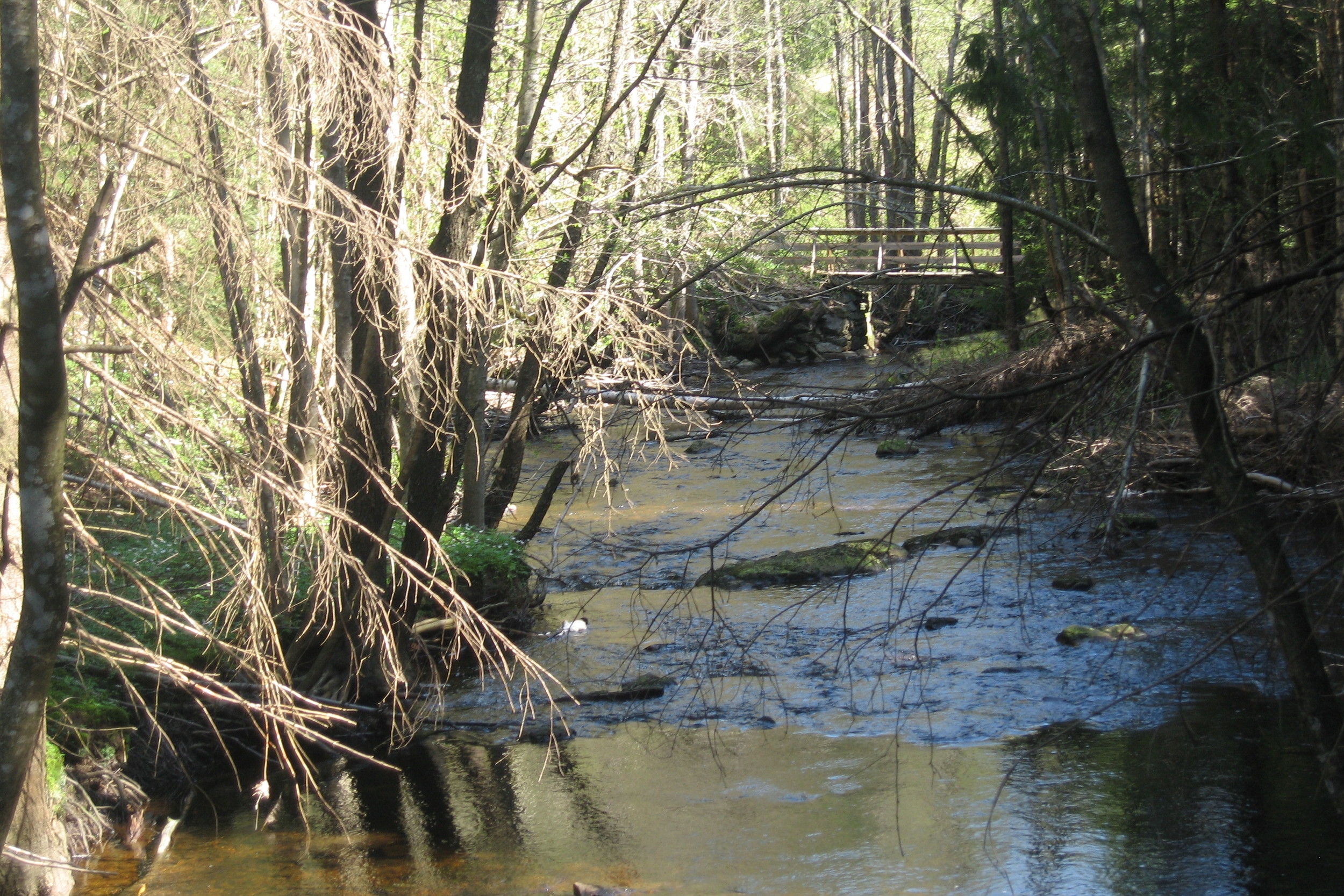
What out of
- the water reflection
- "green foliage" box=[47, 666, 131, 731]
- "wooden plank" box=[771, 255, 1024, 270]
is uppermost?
"wooden plank" box=[771, 255, 1024, 270]

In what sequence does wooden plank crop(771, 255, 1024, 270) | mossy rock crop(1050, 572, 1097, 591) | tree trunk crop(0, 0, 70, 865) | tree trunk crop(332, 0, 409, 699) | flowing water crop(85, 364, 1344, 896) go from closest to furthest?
tree trunk crop(0, 0, 70, 865)
flowing water crop(85, 364, 1344, 896)
tree trunk crop(332, 0, 409, 699)
mossy rock crop(1050, 572, 1097, 591)
wooden plank crop(771, 255, 1024, 270)

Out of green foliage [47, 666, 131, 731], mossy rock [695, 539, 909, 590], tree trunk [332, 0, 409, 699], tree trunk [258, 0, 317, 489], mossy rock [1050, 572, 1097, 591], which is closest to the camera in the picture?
tree trunk [258, 0, 317, 489]

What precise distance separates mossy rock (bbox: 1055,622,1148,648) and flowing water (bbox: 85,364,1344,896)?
96mm

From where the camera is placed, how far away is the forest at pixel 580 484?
14.6ft

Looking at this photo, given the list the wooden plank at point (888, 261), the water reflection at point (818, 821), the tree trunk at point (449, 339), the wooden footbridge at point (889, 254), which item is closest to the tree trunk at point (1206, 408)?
the water reflection at point (818, 821)

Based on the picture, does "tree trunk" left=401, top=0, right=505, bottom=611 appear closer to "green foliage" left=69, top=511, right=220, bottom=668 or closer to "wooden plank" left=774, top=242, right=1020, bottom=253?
"green foliage" left=69, top=511, right=220, bottom=668

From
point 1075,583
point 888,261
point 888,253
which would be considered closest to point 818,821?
point 1075,583

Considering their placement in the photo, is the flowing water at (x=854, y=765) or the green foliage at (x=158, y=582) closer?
the flowing water at (x=854, y=765)

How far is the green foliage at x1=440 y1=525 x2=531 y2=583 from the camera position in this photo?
969cm

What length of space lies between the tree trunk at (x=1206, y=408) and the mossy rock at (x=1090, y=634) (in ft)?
14.9

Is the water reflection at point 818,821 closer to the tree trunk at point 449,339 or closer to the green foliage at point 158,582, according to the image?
the green foliage at point 158,582

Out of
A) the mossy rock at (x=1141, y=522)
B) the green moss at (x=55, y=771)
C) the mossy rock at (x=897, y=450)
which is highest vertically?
the mossy rock at (x=897, y=450)

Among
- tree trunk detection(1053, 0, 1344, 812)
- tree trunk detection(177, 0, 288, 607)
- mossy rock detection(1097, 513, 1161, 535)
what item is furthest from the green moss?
mossy rock detection(1097, 513, 1161, 535)

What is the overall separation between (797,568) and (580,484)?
9.72 ft
